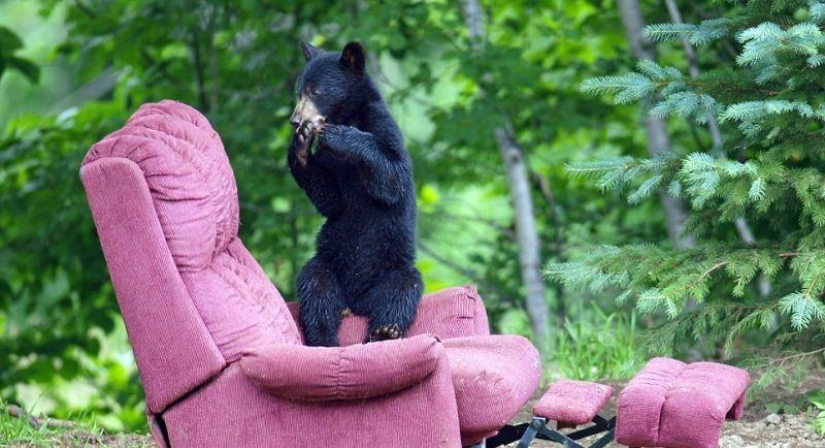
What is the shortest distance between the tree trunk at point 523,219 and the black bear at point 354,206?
2.66 metres

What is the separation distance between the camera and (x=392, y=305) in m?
3.66

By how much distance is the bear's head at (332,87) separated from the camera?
3586mm

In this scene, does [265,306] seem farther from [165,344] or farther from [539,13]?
[539,13]

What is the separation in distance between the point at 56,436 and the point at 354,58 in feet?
6.12

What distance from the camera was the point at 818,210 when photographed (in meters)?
3.97

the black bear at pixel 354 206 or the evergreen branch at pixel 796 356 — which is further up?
the black bear at pixel 354 206

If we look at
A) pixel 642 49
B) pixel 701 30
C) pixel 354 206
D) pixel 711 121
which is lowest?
pixel 354 206

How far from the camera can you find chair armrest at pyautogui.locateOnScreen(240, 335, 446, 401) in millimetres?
2725

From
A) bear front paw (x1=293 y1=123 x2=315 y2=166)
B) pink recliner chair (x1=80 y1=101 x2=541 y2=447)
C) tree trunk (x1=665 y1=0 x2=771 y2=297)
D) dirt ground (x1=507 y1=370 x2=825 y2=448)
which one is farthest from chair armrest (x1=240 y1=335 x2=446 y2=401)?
tree trunk (x1=665 y1=0 x2=771 y2=297)

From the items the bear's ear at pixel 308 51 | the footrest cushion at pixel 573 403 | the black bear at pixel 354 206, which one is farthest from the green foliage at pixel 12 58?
the footrest cushion at pixel 573 403

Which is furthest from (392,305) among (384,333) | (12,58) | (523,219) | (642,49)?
(12,58)

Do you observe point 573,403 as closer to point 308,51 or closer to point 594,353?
point 308,51

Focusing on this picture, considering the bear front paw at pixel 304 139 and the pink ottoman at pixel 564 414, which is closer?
the pink ottoman at pixel 564 414

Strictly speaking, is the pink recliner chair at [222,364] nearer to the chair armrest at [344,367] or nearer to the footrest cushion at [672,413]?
the chair armrest at [344,367]
